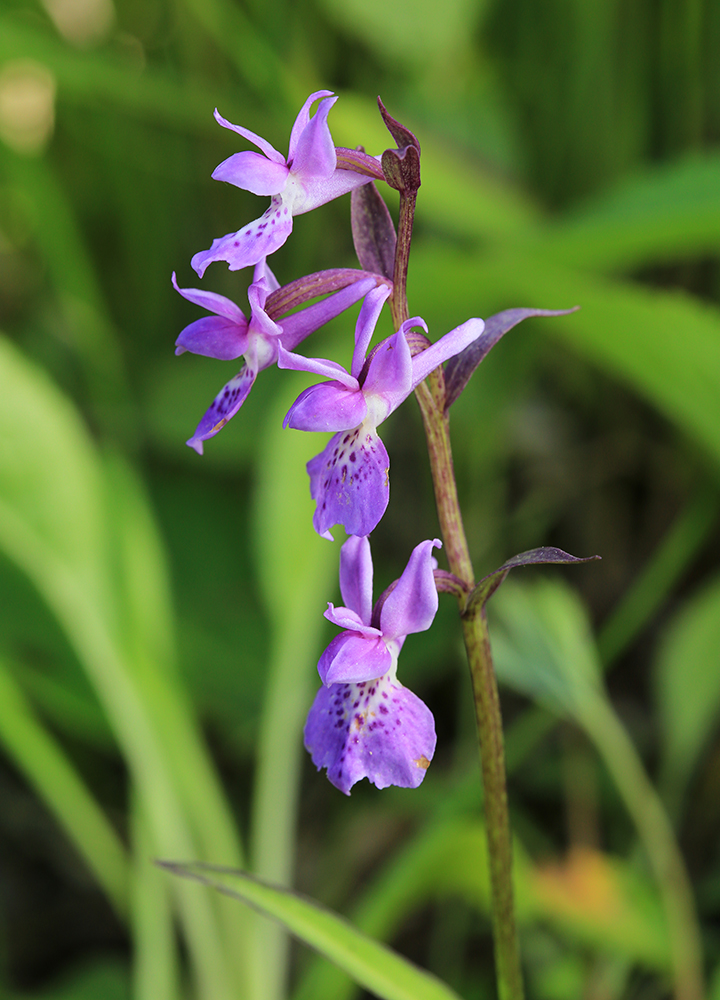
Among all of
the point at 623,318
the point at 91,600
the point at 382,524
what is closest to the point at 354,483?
the point at 623,318

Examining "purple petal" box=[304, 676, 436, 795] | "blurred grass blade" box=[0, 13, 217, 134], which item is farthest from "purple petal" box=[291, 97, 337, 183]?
"blurred grass blade" box=[0, 13, 217, 134]

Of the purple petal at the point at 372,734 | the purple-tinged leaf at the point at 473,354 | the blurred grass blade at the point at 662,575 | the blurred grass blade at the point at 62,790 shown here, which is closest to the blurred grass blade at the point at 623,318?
the blurred grass blade at the point at 662,575

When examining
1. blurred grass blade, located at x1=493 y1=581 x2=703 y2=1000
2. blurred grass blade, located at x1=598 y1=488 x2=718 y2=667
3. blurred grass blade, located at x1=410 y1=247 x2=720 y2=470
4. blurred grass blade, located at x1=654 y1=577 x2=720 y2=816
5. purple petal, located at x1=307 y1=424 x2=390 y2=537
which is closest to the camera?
purple petal, located at x1=307 y1=424 x2=390 y2=537

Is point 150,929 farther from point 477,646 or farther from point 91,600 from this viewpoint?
point 477,646

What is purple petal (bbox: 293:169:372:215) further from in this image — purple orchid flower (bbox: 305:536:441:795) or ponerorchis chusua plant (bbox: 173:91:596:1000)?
purple orchid flower (bbox: 305:536:441:795)

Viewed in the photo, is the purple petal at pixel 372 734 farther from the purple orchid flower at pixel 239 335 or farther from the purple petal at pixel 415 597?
the purple orchid flower at pixel 239 335

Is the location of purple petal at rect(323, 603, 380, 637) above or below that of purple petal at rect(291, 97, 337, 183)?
below

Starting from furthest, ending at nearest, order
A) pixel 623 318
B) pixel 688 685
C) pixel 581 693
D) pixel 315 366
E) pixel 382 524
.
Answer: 1. pixel 382 524
2. pixel 688 685
3. pixel 623 318
4. pixel 581 693
5. pixel 315 366
